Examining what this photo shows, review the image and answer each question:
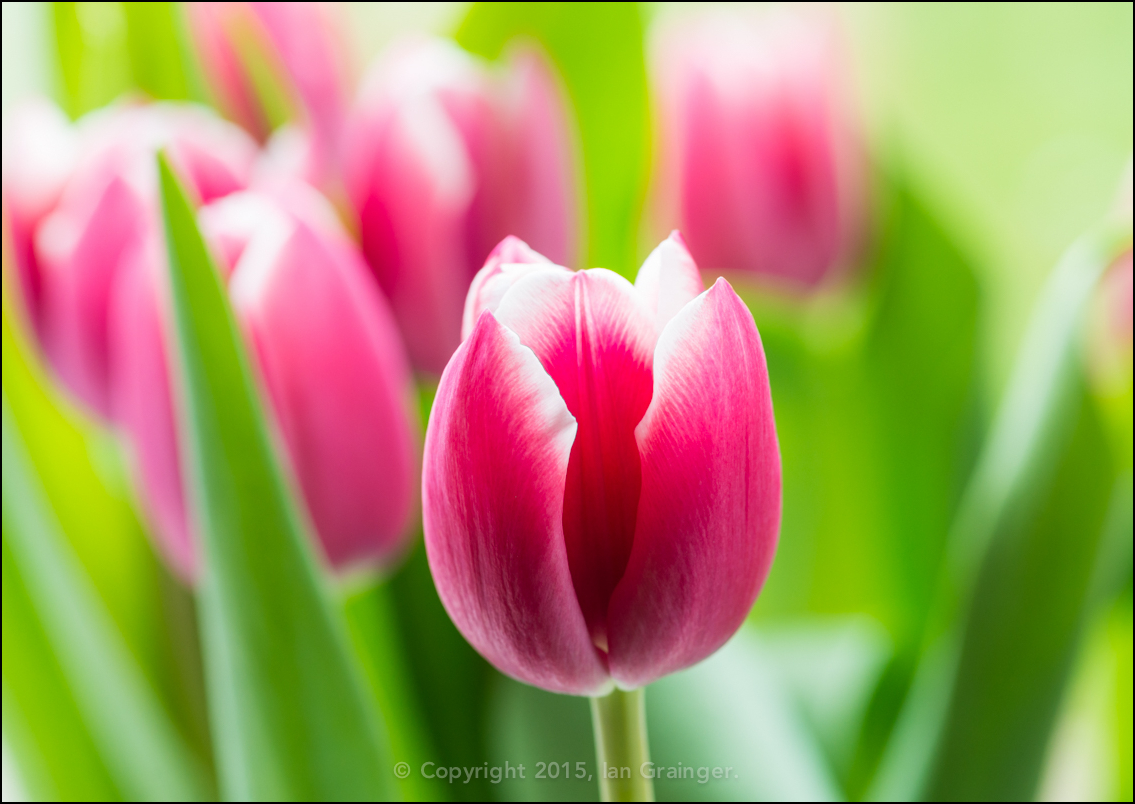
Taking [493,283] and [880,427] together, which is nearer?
[493,283]

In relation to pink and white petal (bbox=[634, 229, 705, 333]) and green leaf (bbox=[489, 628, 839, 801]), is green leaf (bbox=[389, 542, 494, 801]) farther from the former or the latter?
pink and white petal (bbox=[634, 229, 705, 333])

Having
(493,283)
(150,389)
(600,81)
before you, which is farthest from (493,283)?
(600,81)

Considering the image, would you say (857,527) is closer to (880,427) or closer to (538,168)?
(880,427)

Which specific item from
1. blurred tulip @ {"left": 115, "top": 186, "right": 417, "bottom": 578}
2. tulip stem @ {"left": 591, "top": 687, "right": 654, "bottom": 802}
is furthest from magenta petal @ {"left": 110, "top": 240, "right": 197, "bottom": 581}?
tulip stem @ {"left": 591, "top": 687, "right": 654, "bottom": 802}

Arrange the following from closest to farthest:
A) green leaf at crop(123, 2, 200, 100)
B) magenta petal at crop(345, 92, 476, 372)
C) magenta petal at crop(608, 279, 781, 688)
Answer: magenta petal at crop(608, 279, 781, 688) < magenta petal at crop(345, 92, 476, 372) < green leaf at crop(123, 2, 200, 100)

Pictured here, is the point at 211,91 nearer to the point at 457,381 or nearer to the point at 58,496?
the point at 58,496

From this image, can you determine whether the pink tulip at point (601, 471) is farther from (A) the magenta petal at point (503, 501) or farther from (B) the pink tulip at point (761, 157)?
(B) the pink tulip at point (761, 157)
